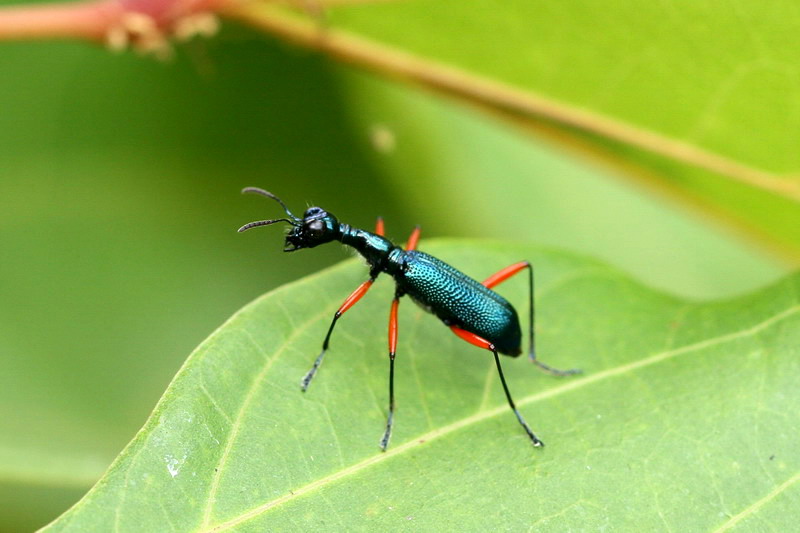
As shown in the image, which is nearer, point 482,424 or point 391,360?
point 482,424

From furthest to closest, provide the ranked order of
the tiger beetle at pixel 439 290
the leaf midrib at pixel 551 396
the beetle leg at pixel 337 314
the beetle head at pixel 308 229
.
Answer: the beetle head at pixel 308 229
the tiger beetle at pixel 439 290
the beetle leg at pixel 337 314
the leaf midrib at pixel 551 396

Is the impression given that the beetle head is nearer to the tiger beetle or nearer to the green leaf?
the tiger beetle

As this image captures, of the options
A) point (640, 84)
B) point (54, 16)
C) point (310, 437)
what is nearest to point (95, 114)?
point (54, 16)

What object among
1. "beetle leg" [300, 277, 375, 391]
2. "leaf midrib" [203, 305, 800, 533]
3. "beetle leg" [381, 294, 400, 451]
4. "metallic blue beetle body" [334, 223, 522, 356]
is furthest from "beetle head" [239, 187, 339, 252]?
"leaf midrib" [203, 305, 800, 533]

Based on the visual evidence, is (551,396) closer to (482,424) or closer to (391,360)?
(482,424)

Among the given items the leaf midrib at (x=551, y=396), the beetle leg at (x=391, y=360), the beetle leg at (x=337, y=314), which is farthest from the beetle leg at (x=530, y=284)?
the beetle leg at (x=337, y=314)

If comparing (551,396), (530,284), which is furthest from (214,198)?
→ (551,396)

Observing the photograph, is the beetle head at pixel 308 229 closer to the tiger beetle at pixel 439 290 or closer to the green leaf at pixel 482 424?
the tiger beetle at pixel 439 290
